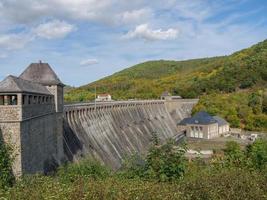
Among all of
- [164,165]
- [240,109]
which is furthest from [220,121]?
[164,165]

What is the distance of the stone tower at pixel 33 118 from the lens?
18.9m

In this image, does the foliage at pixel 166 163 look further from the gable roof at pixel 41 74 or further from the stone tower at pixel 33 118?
the gable roof at pixel 41 74

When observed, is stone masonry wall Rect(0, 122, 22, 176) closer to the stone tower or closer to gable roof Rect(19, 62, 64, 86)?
the stone tower

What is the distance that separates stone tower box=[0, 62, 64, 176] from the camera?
1894cm

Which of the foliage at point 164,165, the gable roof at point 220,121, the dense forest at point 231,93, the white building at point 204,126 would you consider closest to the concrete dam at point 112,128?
the white building at point 204,126

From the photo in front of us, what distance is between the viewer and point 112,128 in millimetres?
44094

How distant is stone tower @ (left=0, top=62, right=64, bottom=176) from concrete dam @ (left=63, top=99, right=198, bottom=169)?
381cm

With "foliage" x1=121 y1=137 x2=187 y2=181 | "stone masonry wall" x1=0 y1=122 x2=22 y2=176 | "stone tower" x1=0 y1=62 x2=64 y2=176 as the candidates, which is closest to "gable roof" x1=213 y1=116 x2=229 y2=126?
"stone tower" x1=0 y1=62 x2=64 y2=176

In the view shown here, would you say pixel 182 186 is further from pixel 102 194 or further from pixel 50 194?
pixel 50 194

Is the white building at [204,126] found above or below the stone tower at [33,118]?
below

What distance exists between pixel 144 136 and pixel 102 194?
1669 inches

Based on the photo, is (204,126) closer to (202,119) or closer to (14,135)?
(202,119)

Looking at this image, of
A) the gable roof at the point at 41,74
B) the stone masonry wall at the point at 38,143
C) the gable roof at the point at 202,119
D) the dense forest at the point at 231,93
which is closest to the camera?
the stone masonry wall at the point at 38,143

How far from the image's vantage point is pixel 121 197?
8.32m
